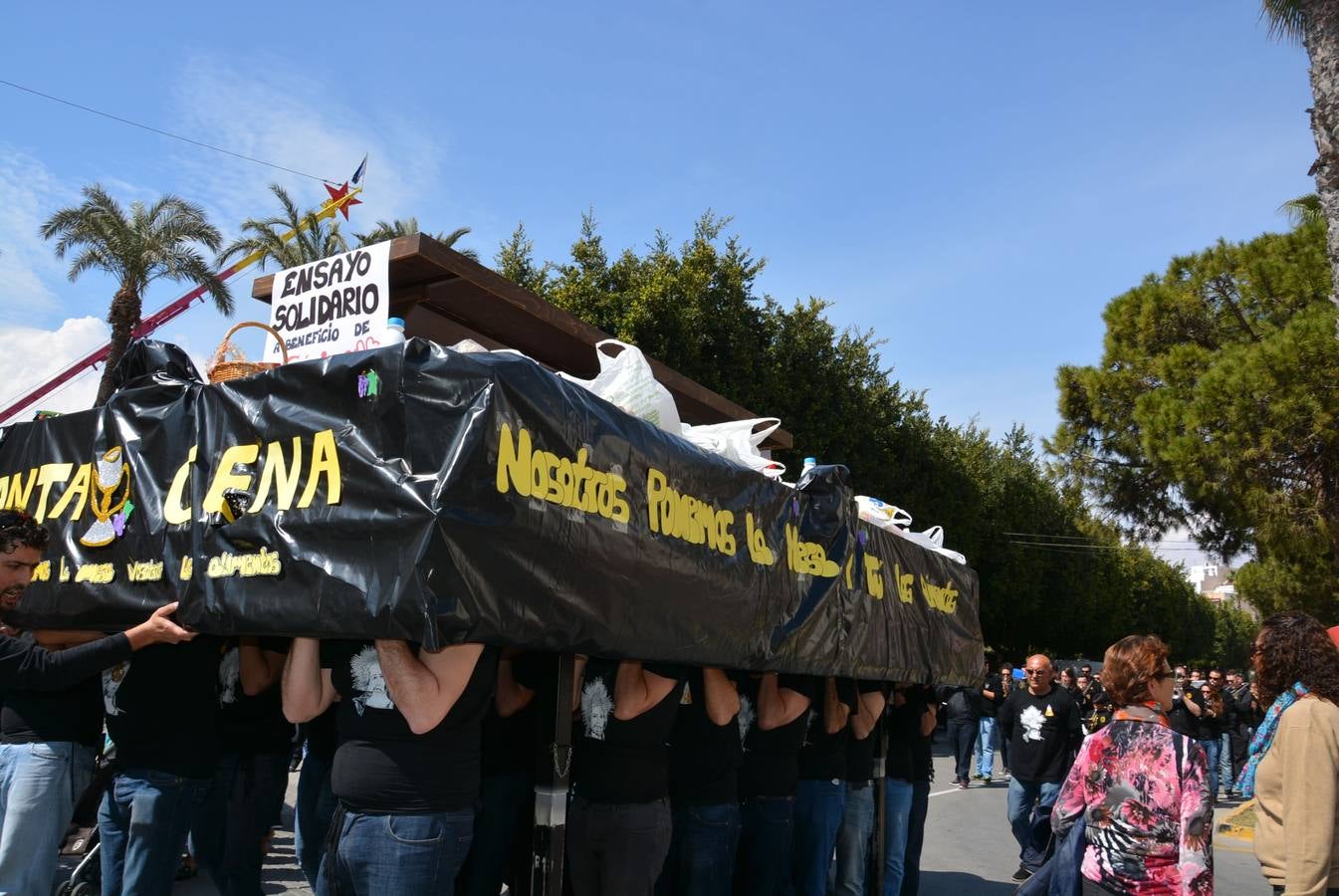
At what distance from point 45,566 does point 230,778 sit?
1491mm

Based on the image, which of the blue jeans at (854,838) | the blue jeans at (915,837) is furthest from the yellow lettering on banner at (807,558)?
the blue jeans at (915,837)

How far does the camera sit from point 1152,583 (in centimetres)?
5244

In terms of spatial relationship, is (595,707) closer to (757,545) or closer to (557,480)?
(757,545)

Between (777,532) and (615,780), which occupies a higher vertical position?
(777,532)

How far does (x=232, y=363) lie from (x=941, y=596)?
4.76m

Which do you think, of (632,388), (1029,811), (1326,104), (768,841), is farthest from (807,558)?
(1326,104)

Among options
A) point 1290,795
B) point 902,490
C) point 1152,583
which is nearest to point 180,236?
point 902,490

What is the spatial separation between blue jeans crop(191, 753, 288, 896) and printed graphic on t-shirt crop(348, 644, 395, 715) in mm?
1918

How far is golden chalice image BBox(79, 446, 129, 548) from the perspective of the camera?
3.75 metres

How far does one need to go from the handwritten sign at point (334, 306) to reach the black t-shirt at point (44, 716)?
160 cm

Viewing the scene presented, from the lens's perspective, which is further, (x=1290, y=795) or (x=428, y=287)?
(x=428, y=287)

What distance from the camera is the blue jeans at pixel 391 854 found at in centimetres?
306

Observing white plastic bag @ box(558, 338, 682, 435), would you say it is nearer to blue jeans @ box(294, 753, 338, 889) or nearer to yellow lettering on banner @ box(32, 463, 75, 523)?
yellow lettering on banner @ box(32, 463, 75, 523)

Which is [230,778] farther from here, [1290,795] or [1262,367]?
[1262,367]
